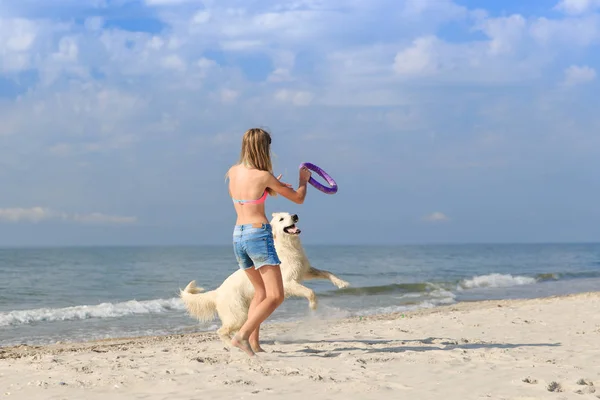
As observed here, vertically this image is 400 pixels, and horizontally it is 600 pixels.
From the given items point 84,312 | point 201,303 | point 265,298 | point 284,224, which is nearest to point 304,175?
point 284,224

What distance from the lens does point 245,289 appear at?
6.96 meters

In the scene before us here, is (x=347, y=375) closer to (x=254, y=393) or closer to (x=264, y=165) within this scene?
(x=254, y=393)

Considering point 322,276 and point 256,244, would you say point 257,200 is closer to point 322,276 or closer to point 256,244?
point 256,244

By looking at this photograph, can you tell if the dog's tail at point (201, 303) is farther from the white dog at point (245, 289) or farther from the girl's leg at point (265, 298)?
the girl's leg at point (265, 298)

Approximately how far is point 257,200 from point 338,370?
5.55 feet

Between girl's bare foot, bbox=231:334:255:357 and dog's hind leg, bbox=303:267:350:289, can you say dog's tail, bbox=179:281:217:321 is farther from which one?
girl's bare foot, bbox=231:334:255:357

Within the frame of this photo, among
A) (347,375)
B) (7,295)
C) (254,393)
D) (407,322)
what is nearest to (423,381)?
(347,375)

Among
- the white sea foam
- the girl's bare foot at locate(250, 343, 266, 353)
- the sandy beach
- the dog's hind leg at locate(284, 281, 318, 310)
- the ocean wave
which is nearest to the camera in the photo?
the sandy beach

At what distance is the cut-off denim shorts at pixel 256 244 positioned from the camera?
5.71 meters

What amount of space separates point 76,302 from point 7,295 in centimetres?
364

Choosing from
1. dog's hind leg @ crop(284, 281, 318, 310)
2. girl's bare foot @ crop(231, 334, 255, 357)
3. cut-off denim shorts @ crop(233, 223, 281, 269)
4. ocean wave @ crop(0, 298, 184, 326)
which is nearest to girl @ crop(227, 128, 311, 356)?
cut-off denim shorts @ crop(233, 223, 281, 269)

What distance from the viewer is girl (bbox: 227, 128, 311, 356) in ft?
18.7

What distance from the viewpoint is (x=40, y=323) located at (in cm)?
1325

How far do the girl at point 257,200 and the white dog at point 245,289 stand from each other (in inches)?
32.6
